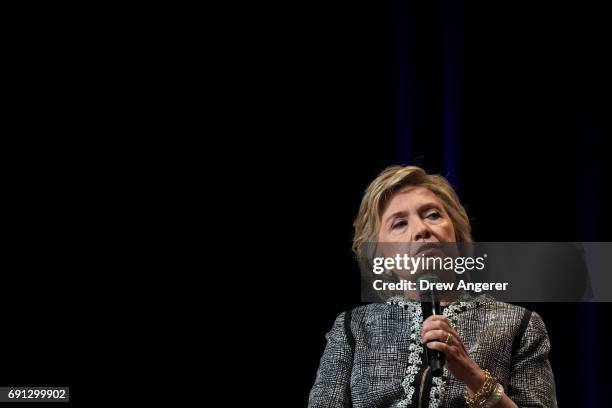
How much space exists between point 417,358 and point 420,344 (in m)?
0.04

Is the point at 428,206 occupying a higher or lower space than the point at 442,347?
higher

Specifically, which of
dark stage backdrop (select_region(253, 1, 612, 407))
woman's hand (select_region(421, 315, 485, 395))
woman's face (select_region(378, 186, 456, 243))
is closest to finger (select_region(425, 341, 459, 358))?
woman's hand (select_region(421, 315, 485, 395))

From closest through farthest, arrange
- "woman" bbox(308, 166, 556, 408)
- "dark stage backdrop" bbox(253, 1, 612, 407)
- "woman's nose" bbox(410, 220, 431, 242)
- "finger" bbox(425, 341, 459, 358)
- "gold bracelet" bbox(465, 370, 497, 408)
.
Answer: "finger" bbox(425, 341, 459, 358)
"gold bracelet" bbox(465, 370, 497, 408)
"woman" bbox(308, 166, 556, 408)
"woman's nose" bbox(410, 220, 431, 242)
"dark stage backdrop" bbox(253, 1, 612, 407)

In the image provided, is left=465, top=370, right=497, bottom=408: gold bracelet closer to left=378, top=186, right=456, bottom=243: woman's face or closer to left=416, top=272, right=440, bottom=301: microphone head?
left=416, top=272, right=440, bottom=301: microphone head

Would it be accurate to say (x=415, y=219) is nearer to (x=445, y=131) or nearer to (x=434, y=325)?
(x=434, y=325)

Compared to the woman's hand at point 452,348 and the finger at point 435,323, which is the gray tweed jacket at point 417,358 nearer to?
the woman's hand at point 452,348

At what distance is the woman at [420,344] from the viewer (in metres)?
1.69

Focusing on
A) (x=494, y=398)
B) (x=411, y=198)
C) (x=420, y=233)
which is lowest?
(x=494, y=398)

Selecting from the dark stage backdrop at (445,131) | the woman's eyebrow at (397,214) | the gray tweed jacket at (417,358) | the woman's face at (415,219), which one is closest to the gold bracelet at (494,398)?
the gray tweed jacket at (417,358)

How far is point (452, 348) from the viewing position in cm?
148

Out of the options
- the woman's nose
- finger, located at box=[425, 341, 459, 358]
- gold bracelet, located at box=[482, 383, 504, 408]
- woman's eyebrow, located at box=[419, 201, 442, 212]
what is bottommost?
gold bracelet, located at box=[482, 383, 504, 408]

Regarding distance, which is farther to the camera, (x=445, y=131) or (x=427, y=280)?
(x=445, y=131)

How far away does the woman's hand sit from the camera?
1445 mm

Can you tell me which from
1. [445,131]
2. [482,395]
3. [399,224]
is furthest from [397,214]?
[445,131]
